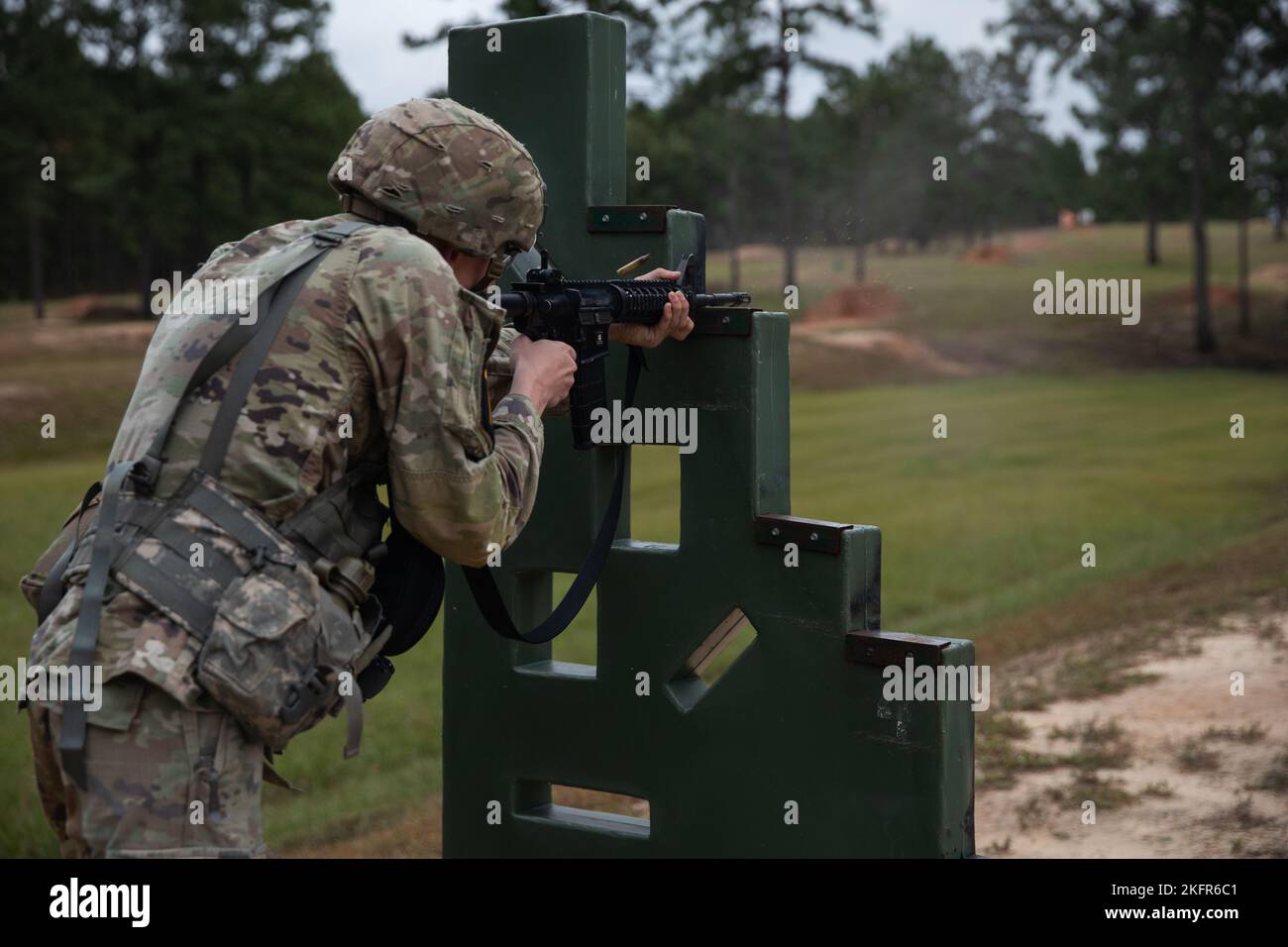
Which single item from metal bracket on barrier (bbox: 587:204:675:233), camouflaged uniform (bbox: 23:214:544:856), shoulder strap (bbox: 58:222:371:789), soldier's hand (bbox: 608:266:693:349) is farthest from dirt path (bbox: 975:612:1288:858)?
shoulder strap (bbox: 58:222:371:789)

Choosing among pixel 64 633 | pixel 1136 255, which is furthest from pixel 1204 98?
pixel 64 633

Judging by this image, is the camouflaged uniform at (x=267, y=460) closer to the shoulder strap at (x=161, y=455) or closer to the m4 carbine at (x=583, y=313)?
the shoulder strap at (x=161, y=455)

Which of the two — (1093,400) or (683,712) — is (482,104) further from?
(1093,400)

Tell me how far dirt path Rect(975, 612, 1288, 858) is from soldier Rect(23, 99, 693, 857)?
289 cm

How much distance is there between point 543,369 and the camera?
9.93ft

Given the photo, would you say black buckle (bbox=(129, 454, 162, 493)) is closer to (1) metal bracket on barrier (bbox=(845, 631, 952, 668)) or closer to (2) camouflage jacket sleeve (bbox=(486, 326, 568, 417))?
(2) camouflage jacket sleeve (bbox=(486, 326, 568, 417))

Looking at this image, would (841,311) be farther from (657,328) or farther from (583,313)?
(583,313)

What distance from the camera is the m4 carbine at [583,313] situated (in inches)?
122

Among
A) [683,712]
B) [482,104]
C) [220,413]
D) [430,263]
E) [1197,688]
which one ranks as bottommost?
[1197,688]

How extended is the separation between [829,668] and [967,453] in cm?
1428

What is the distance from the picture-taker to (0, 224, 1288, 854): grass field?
7.42m

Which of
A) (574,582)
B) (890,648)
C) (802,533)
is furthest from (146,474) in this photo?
(890,648)
